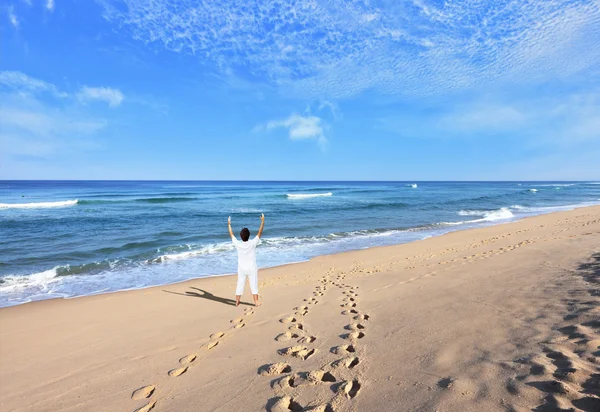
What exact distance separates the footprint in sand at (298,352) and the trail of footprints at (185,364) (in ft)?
3.92

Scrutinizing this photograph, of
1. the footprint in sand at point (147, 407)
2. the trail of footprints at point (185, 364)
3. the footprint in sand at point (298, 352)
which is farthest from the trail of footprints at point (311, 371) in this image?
the footprint in sand at point (147, 407)

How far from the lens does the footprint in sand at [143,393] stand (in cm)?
362

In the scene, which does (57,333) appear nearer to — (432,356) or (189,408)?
(189,408)

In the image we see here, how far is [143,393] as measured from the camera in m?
3.68

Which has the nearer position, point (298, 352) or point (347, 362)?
point (347, 362)

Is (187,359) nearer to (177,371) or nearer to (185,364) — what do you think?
(185,364)

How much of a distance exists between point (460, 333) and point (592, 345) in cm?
132

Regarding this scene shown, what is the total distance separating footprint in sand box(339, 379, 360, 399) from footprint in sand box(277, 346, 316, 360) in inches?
35.6

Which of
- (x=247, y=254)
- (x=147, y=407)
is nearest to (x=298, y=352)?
(x=147, y=407)

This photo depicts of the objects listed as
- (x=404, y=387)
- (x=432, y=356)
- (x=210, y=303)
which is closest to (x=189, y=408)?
(x=404, y=387)

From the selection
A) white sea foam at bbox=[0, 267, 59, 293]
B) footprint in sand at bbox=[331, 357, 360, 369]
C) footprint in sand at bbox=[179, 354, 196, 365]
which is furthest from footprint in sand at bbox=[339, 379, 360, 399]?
white sea foam at bbox=[0, 267, 59, 293]

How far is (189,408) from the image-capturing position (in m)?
3.28

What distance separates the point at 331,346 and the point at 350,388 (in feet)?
3.69

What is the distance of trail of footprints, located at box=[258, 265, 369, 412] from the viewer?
3.06m
